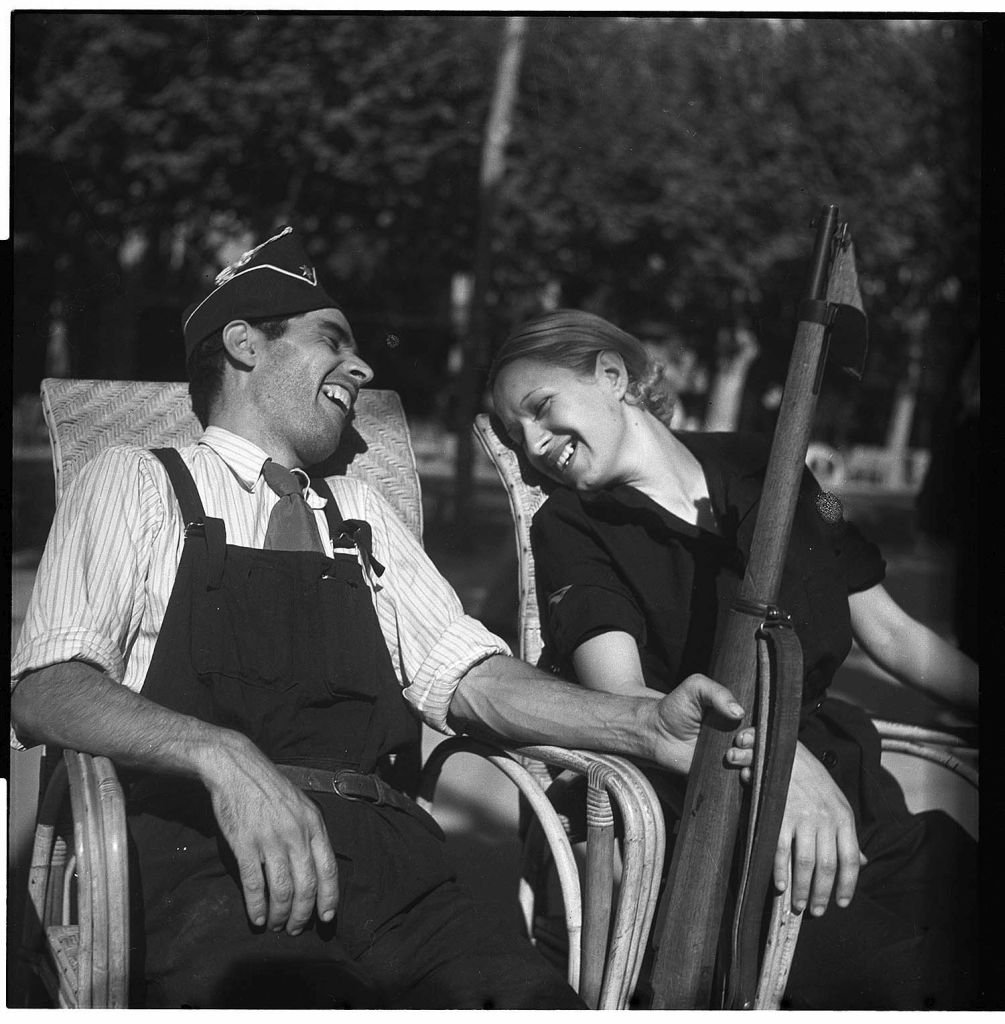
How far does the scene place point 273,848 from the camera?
2039 mm

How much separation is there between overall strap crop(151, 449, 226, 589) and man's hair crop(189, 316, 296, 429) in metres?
0.19

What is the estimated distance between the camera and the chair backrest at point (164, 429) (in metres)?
2.46

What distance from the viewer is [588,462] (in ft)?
8.61

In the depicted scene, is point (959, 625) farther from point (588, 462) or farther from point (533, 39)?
point (533, 39)

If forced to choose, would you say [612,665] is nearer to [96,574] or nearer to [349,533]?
[349,533]

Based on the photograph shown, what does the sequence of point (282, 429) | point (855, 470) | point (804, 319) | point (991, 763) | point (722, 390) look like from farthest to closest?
1. point (722, 390)
2. point (855, 470)
3. point (991, 763)
4. point (282, 429)
5. point (804, 319)

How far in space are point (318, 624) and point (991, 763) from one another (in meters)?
1.60

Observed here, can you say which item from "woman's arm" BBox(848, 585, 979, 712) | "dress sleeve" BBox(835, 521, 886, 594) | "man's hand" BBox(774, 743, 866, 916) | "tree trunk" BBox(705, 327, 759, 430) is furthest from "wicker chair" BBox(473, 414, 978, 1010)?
"tree trunk" BBox(705, 327, 759, 430)

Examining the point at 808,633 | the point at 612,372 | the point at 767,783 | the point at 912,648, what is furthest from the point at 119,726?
the point at 912,648

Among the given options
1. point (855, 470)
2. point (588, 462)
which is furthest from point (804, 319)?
point (855, 470)

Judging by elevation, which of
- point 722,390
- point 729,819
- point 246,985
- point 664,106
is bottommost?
point 246,985

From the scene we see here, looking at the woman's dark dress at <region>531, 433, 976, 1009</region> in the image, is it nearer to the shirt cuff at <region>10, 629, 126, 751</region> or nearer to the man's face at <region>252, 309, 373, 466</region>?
the man's face at <region>252, 309, 373, 466</region>

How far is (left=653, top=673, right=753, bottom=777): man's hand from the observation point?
223 centimetres

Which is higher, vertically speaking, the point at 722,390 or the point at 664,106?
the point at 664,106
